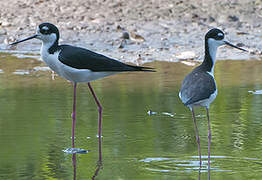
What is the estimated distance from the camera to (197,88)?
6.09 m

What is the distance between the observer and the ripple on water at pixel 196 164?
5.80m

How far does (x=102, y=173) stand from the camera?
5.76 metres

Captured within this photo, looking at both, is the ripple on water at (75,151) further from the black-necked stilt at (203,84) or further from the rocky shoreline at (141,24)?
the rocky shoreline at (141,24)

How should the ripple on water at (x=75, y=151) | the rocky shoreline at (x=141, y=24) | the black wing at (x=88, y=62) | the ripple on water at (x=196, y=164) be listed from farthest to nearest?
1. the rocky shoreline at (x=141, y=24)
2. the black wing at (x=88, y=62)
3. the ripple on water at (x=75, y=151)
4. the ripple on water at (x=196, y=164)

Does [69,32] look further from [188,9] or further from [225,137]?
[225,137]

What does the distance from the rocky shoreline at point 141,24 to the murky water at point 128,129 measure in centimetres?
189

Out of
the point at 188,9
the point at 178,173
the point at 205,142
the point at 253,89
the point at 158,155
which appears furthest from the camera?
the point at 188,9

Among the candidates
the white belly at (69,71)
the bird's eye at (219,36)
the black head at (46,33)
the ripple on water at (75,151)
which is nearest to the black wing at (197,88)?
the bird's eye at (219,36)

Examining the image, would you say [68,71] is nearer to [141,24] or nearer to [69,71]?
[69,71]

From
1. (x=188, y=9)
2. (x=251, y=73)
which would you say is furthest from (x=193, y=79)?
(x=188, y=9)

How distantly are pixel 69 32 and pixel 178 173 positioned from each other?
7899 millimetres

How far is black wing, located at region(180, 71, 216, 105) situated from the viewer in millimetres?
5984

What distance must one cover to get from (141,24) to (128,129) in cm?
670

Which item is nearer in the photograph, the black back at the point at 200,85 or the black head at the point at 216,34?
the black back at the point at 200,85
